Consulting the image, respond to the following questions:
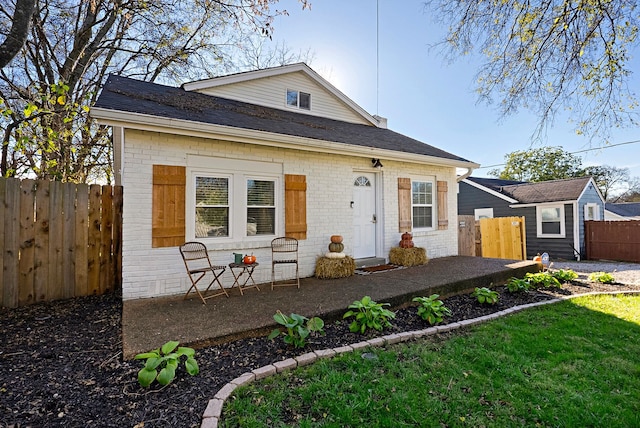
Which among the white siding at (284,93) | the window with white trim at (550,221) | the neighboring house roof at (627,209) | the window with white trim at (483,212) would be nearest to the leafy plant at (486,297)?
the white siding at (284,93)

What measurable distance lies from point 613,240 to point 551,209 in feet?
7.83

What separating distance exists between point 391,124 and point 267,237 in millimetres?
6869

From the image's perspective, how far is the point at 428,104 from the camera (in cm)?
880

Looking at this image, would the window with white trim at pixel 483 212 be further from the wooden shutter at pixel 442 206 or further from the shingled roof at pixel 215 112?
the wooden shutter at pixel 442 206

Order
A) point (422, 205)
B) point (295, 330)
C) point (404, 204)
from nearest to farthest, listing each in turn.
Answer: point (295, 330) → point (404, 204) → point (422, 205)

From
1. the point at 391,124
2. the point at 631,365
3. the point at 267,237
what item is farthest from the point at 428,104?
the point at 631,365

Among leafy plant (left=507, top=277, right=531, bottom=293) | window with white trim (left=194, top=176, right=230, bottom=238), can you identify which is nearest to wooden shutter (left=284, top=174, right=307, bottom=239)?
window with white trim (left=194, top=176, right=230, bottom=238)

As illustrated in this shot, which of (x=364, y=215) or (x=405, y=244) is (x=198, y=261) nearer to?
(x=364, y=215)

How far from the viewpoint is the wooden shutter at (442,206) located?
8234mm

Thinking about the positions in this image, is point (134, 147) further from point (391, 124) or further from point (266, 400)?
point (391, 124)

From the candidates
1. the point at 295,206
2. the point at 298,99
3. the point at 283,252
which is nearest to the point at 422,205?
the point at 295,206

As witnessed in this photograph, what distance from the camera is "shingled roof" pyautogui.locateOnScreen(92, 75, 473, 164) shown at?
4945 mm

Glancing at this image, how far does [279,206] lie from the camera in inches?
233

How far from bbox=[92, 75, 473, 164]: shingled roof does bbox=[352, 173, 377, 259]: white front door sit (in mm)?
852
